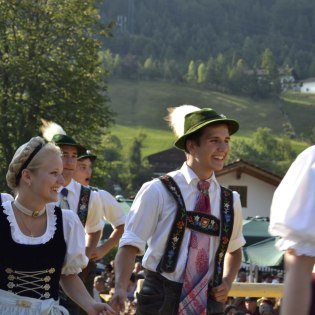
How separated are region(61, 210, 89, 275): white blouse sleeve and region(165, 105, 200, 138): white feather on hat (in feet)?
3.31

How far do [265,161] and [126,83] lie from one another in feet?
215

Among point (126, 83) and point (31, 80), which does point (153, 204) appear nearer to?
point (31, 80)

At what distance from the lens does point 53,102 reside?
3756cm

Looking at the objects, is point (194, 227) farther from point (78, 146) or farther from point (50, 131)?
point (50, 131)

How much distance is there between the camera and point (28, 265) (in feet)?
16.4

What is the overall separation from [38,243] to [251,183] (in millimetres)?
43276

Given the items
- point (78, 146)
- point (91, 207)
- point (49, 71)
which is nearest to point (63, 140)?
point (78, 146)

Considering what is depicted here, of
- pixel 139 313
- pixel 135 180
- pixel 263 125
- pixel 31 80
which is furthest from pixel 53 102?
pixel 263 125

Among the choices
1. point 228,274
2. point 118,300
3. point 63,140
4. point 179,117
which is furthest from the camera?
point 63,140

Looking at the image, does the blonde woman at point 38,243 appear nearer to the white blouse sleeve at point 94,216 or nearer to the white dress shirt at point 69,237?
the white dress shirt at point 69,237

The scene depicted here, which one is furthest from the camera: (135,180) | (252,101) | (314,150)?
(252,101)

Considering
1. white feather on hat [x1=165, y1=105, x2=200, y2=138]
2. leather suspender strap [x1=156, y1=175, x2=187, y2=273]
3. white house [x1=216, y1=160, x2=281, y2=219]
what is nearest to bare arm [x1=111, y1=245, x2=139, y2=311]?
leather suspender strap [x1=156, y1=175, x2=187, y2=273]

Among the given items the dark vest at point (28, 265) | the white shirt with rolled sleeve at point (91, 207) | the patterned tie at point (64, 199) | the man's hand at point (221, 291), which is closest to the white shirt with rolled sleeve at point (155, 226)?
the man's hand at point (221, 291)

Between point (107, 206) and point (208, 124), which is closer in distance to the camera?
point (208, 124)
